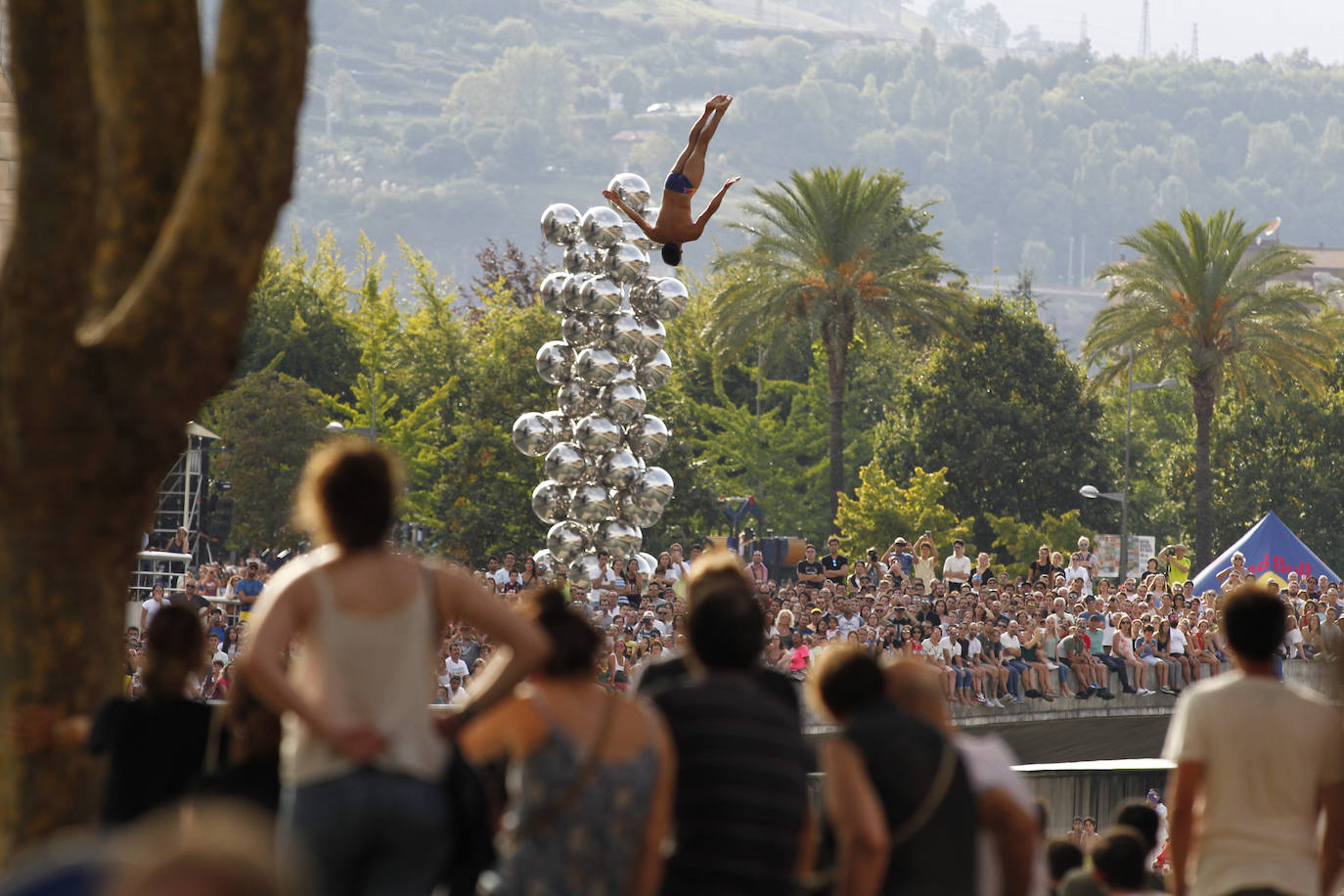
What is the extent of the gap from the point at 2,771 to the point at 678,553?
919 inches

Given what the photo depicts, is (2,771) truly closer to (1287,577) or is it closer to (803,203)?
(1287,577)

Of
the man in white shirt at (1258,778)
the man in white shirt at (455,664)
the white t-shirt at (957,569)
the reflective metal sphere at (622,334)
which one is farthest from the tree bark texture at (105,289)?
the white t-shirt at (957,569)

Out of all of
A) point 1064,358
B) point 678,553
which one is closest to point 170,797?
point 678,553

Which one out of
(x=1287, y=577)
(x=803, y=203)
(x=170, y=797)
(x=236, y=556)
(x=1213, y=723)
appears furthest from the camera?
(x=236, y=556)

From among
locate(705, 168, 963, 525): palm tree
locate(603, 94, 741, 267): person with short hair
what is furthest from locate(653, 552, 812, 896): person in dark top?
locate(705, 168, 963, 525): palm tree

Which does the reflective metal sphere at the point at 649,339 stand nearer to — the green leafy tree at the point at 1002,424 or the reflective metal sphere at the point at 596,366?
the reflective metal sphere at the point at 596,366

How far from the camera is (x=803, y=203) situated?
1597 inches

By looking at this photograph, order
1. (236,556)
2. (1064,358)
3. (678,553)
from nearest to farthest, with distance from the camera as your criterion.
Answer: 1. (678,553)
2. (236,556)
3. (1064,358)

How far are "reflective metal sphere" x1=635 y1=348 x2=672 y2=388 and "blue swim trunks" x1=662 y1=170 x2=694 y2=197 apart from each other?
10636mm

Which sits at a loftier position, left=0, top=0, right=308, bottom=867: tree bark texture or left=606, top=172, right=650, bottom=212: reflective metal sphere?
left=606, top=172, right=650, bottom=212: reflective metal sphere

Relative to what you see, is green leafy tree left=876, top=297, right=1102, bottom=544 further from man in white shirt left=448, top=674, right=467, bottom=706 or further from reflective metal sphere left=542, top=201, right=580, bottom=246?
man in white shirt left=448, top=674, right=467, bottom=706

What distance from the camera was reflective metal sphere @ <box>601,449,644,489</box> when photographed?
1037 inches

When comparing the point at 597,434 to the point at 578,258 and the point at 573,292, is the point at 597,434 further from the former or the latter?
the point at 578,258

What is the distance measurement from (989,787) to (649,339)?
21964 millimetres
